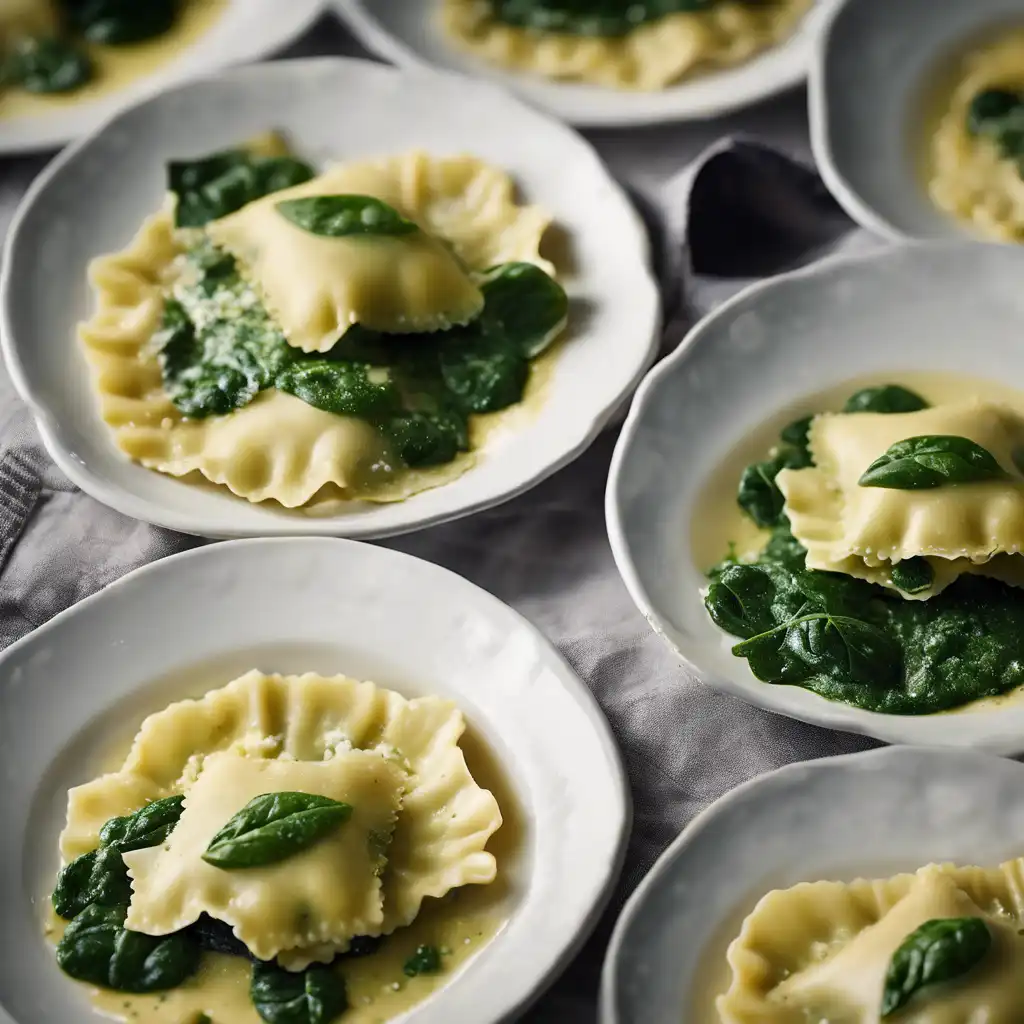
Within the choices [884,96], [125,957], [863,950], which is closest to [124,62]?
[884,96]

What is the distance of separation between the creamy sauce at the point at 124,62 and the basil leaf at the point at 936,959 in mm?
3750

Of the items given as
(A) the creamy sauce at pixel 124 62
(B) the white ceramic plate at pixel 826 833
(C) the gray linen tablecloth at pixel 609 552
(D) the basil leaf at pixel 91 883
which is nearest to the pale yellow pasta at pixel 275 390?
(C) the gray linen tablecloth at pixel 609 552

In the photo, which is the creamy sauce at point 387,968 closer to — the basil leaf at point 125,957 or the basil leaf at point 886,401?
the basil leaf at point 125,957

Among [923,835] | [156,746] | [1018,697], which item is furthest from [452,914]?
[1018,697]

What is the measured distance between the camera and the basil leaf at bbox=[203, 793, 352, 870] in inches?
105

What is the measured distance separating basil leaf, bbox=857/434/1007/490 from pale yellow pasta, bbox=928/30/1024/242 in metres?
0.99

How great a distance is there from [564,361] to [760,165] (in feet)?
3.16

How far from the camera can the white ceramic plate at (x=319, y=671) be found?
269 cm

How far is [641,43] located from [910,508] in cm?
213

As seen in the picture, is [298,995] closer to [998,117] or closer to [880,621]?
[880,621]

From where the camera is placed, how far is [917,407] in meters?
3.46

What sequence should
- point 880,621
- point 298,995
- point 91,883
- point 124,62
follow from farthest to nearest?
point 124,62, point 880,621, point 91,883, point 298,995

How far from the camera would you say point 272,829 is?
2682 mm

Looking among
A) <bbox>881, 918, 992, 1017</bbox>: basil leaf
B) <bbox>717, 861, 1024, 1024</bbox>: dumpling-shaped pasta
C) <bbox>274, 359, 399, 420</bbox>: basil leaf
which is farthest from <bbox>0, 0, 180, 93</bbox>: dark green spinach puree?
<bbox>881, 918, 992, 1017</bbox>: basil leaf
